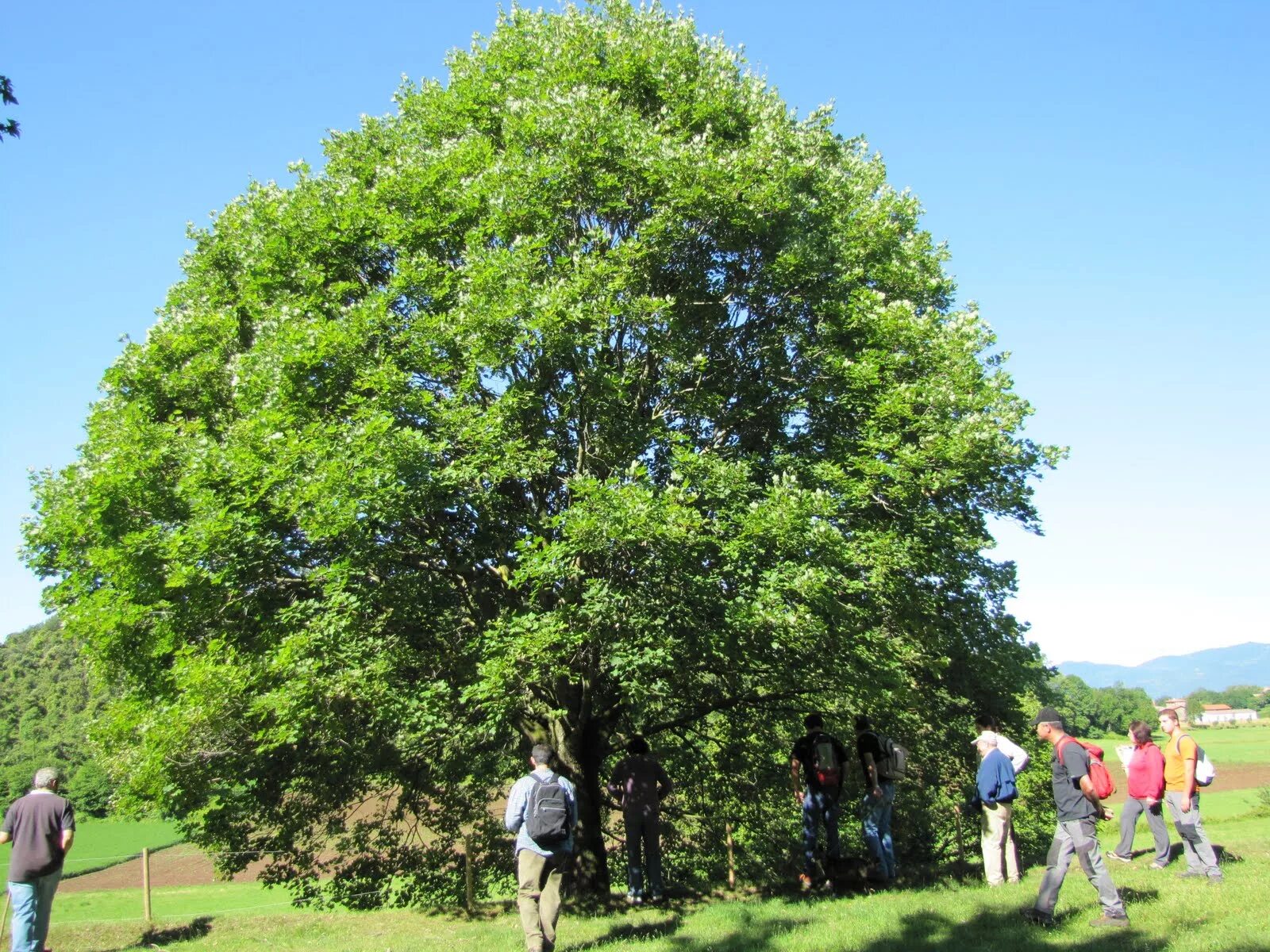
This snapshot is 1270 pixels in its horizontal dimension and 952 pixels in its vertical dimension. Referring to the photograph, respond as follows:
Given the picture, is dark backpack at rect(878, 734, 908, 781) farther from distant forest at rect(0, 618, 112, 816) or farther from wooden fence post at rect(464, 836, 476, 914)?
distant forest at rect(0, 618, 112, 816)

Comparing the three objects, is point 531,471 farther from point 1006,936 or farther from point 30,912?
point 1006,936

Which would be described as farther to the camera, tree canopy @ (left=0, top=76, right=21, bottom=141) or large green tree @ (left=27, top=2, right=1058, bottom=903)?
large green tree @ (left=27, top=2, right=1058, bottom=903)

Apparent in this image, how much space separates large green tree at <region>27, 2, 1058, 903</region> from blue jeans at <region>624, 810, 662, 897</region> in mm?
1746

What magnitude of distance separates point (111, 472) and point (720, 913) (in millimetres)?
10757

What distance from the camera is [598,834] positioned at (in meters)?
15.8

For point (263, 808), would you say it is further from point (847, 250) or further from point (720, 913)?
point (847, 250)

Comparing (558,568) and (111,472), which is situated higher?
(111,472)

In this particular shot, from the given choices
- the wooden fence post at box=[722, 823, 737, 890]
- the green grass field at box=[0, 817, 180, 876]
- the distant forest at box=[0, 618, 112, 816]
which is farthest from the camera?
the distant forest at box=[0, 618, 112, 816]

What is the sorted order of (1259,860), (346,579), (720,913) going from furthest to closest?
(346,579) → (1259,860) → (720,913)

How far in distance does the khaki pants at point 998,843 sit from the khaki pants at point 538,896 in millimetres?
5695

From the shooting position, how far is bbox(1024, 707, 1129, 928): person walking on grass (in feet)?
27.6

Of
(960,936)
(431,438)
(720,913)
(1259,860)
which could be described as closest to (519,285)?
(431,438)

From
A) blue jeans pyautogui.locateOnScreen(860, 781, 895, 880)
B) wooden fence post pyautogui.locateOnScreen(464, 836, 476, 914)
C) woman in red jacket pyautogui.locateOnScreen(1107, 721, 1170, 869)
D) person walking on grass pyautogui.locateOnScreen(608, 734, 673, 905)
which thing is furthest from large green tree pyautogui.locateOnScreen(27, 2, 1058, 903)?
woman in red jacket pyautogui.locateOnScreen(1107, 721, 1170, 869)

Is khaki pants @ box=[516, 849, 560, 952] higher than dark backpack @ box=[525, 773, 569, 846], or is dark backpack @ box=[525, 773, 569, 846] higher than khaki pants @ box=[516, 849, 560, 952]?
dark backpack @ box=[525, 773, 569, 846]
